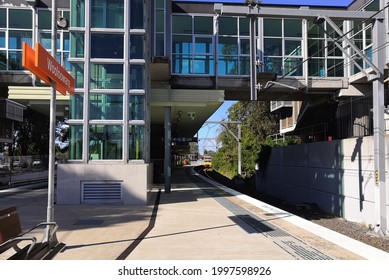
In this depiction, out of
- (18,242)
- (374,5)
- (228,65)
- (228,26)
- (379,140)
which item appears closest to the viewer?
(18,242)

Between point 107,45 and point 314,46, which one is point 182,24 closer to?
point 314,46

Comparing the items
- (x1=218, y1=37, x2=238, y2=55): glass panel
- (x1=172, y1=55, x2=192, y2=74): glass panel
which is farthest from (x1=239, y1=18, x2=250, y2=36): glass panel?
(x1=172, y1=55, x2=192, y2=74): glass panel

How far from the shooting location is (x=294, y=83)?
67.5 feet

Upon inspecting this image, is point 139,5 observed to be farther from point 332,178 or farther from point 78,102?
point 332,178

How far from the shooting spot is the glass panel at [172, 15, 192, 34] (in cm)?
2078

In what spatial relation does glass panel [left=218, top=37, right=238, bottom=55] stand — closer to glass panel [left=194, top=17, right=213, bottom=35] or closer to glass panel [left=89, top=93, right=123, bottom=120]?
glass panel [left=194, top=17, right=213, bottom=35]

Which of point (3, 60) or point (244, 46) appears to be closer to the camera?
point (3, 60)

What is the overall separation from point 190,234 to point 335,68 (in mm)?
15506

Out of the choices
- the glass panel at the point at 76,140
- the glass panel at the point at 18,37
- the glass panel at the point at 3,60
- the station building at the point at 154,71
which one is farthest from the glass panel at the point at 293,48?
the glass panel at the point at 3,60

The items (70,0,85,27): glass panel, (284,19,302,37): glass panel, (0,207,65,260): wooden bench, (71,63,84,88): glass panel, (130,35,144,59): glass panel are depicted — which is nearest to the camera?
(0,207,65,260): wooden bench

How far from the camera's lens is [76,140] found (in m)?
13.1

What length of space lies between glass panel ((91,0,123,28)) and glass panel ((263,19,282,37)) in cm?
968

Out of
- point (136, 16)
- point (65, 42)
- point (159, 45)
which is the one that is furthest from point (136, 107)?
point (65, 42)

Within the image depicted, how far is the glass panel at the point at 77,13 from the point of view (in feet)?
44.2
